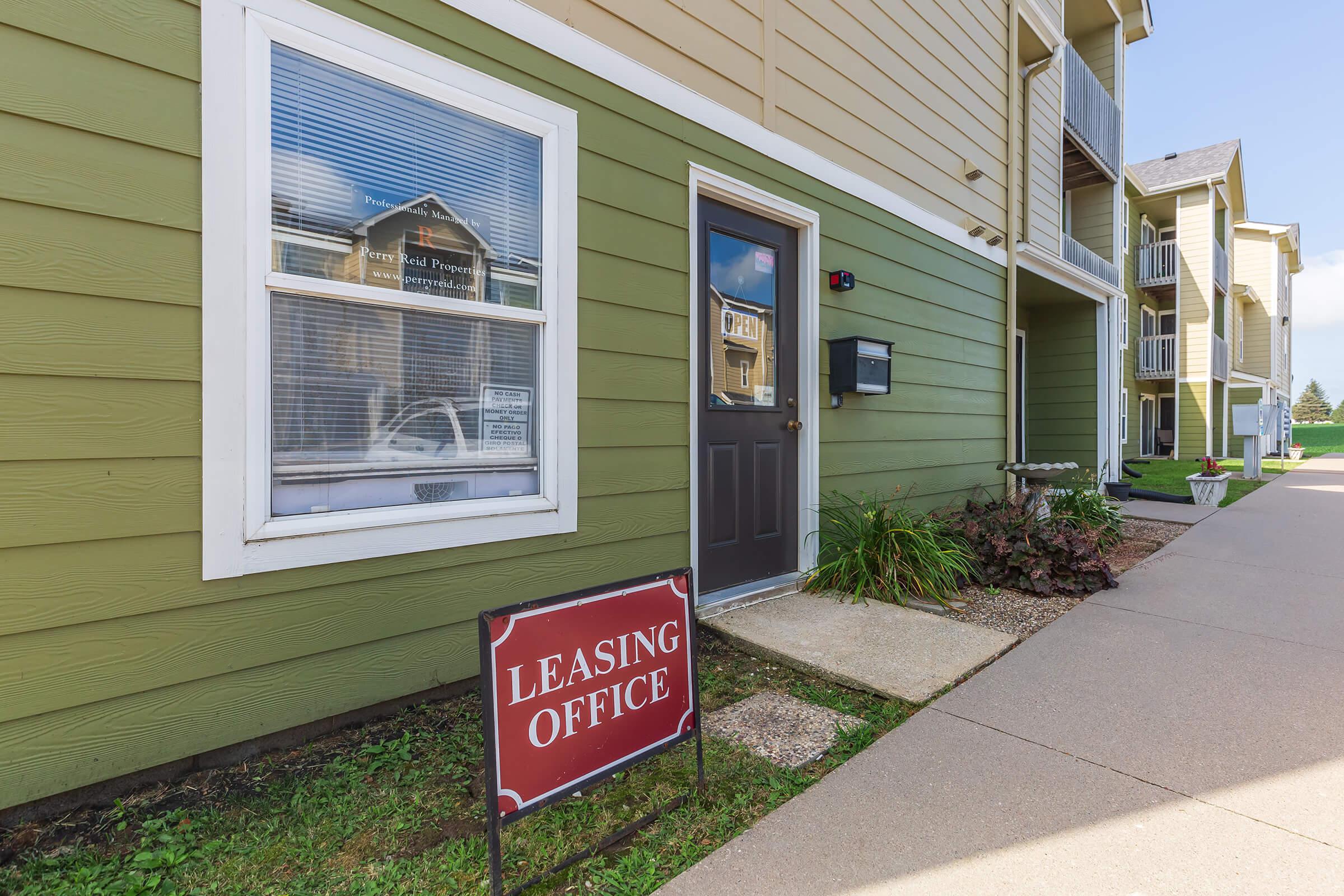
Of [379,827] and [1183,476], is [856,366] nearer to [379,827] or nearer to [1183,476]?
[379,827]

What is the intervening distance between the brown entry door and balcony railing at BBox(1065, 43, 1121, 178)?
559cm

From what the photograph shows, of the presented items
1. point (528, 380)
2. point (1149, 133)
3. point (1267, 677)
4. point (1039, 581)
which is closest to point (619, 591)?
point (528, 380)

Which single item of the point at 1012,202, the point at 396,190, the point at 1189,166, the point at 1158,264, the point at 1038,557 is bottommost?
the point at 1038,557

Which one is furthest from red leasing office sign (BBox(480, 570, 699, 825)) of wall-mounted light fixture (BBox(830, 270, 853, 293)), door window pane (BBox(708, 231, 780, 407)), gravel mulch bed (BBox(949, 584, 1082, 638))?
wall-mounted light fixture (BBox(830, 270, 853, 293))

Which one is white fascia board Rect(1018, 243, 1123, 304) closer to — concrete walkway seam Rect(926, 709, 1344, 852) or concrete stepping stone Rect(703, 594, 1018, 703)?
concrete stepping stone Rect(703, 594, 1018, 703)

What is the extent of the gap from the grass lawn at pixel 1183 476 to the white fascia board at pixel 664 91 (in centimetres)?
665

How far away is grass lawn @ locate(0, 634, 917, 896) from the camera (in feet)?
4.74

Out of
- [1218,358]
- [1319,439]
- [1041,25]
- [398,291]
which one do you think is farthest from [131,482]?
[1319,439]

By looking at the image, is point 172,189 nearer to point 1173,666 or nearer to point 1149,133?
point 1173,666

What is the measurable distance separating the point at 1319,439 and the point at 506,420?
40697 mm

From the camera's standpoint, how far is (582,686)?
5.16ft

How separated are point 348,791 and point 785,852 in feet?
3.99

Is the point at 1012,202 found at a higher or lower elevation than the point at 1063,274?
higher

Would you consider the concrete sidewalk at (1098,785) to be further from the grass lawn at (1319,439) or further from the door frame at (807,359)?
the grass lawn at (1319,439)
